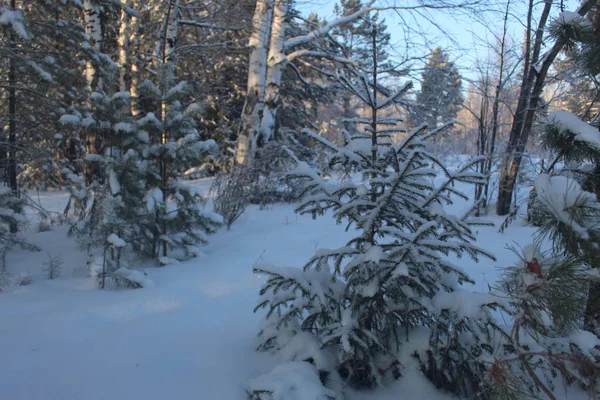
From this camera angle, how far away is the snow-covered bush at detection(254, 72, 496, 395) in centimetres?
222

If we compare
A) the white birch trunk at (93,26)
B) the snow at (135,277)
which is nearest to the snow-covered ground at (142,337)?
the snow at (135,277)

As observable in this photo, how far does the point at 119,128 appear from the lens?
14.7ft

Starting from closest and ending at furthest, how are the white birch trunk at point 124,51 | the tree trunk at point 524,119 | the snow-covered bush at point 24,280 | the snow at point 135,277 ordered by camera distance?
the snow at point 135,277 → the snow-covered bush at point 24,280 → the tree trunk at point 524,119 → the white birch trunk at point 124,51

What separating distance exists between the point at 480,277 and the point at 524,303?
2.98m

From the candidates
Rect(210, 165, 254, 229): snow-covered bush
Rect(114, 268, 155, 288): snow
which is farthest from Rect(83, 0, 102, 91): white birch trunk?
Rect(114, 268, 155, 288): snow

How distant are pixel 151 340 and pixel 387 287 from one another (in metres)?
1.71

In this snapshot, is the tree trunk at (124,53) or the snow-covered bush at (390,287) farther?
the tree trunk at (124,53)

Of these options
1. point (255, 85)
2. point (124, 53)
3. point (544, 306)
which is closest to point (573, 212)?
point (544, 306)

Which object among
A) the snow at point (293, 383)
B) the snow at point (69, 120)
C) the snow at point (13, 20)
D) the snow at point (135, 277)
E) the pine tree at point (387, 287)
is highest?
the snow at point (13, 20)

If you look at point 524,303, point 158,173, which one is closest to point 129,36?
point 158,173

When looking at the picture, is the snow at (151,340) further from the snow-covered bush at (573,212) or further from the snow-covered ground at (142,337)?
the snow-covered bush at (573,212)

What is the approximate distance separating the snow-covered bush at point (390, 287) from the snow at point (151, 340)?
73 mm

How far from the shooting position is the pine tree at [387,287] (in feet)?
7.30

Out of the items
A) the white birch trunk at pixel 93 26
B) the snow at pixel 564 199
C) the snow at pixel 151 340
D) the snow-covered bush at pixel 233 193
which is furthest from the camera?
the white birch trunk at pixel 93 26
